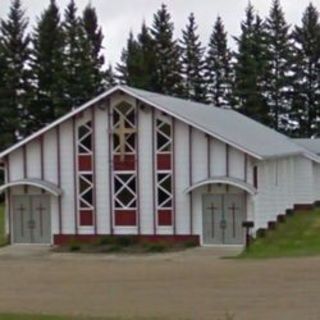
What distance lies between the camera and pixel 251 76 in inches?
3152

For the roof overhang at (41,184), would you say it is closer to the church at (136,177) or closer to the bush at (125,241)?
the church at (136,177)

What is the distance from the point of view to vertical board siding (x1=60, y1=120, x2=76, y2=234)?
131ft

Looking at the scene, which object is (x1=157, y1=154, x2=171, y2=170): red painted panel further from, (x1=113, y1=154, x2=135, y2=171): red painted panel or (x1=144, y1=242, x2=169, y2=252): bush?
(x1=144, y1=242, x2=169, y2=252): bush

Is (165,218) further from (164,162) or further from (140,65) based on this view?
(140,65)

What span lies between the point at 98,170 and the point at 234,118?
1288 cm

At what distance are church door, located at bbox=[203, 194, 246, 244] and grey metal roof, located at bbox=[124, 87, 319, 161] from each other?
207 cm

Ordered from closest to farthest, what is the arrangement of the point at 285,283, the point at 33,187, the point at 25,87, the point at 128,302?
1. the point at 128,302
2. the point at 285,283
3. the point at 33,187
4. the point at 25,87

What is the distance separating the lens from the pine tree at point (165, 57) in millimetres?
81312

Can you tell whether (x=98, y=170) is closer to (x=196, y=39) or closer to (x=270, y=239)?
(x=270, y=239)

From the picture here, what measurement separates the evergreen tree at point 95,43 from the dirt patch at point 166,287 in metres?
46.9

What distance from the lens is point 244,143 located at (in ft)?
129

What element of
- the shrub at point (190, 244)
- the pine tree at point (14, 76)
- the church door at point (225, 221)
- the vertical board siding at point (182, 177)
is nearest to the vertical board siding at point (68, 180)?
the vertical board siding at point (182, 177)

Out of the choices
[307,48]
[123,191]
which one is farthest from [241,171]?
[307,48]

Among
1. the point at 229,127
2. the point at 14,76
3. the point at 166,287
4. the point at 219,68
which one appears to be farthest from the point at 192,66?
the point at 166,287
